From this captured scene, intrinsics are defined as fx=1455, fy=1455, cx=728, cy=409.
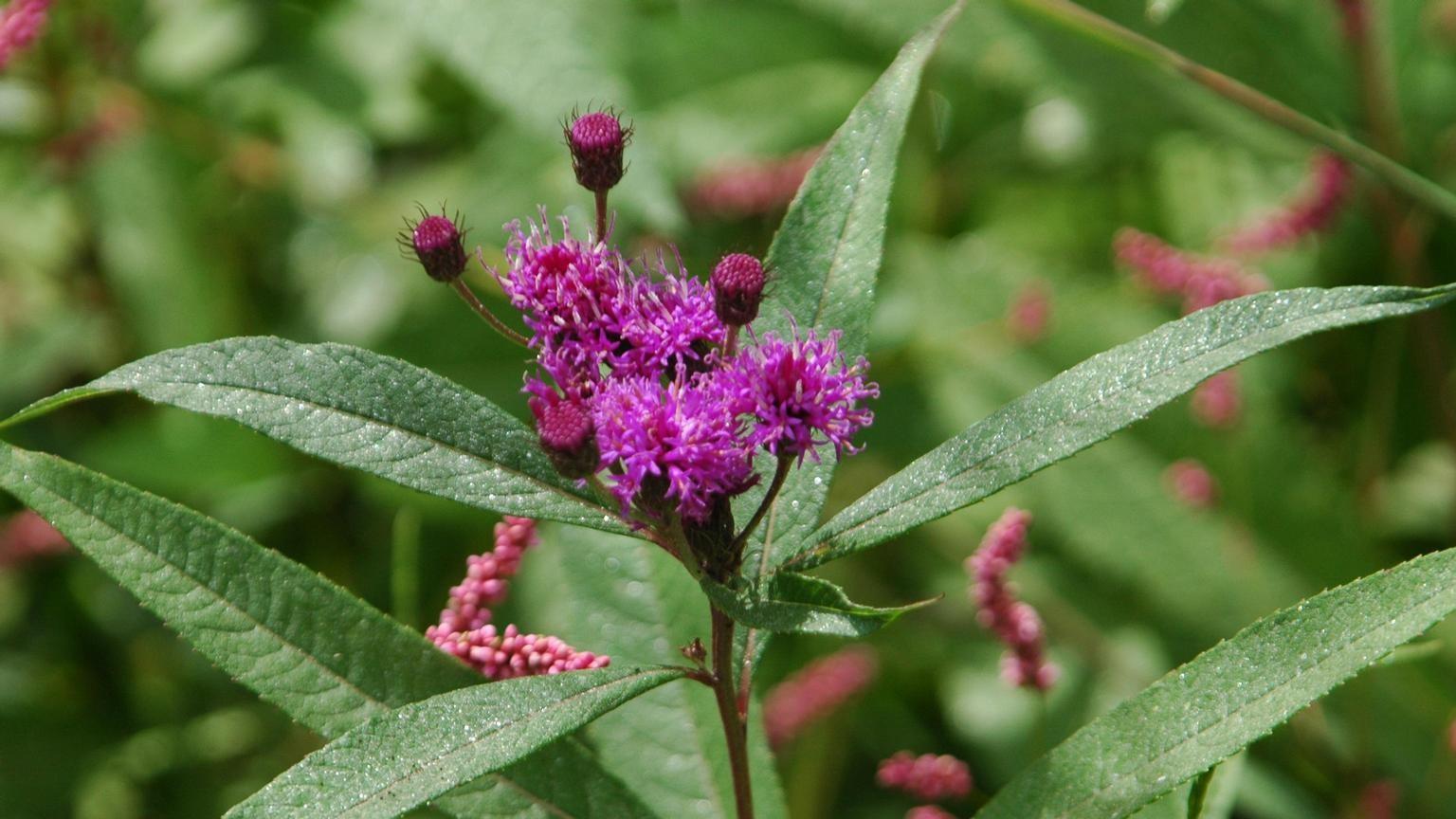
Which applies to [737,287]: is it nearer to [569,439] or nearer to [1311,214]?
[569,439]

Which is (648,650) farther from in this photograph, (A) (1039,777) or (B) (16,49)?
(B) (16,49)

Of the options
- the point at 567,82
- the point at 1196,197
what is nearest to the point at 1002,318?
the point at 1196,197

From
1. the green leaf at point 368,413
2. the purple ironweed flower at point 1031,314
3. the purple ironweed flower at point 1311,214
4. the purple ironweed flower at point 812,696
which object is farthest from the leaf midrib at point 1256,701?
the purple ironweed flower at point 1031,314

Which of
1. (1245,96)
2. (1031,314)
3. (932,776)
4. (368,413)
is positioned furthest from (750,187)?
(368,413)

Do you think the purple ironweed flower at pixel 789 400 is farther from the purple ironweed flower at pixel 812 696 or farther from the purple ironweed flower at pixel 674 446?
the purple ironweed flower at pixel 812 696

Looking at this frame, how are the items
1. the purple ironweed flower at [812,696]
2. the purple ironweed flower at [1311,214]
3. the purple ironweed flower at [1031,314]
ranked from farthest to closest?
the purple ironweed flower at [1031,314]
the purple ironweed flower at [1311,214]
the purple ironweed flower at [812,696]

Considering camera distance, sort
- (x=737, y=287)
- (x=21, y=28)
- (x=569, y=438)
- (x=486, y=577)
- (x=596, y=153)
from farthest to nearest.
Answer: (x=21, y=28) → (x=486, y=577) → (x=596, y=153) → (x=737, y=287) → (x=569, y=438)
